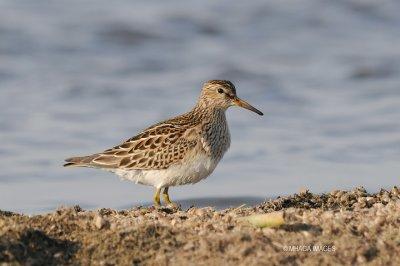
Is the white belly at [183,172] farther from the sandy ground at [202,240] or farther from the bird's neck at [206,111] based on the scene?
the sandy ground at [202,240]

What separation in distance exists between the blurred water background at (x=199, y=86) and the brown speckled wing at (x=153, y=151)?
106 cm

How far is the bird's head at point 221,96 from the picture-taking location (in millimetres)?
11555

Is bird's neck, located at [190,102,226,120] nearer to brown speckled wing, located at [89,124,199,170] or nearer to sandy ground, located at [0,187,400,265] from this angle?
brown speckled wing, located at [89,124,199,170]

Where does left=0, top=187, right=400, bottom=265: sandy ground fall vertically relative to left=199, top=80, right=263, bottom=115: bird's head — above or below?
below

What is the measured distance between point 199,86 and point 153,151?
6019 mm

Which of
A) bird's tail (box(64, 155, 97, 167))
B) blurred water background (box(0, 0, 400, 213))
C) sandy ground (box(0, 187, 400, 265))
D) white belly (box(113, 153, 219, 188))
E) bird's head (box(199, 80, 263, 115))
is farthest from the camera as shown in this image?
blurred water background (box(0, 0, 400, 213))

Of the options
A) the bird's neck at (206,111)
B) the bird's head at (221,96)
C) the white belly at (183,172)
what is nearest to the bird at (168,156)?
the white belly at (183,172)

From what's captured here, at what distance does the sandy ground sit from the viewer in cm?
653

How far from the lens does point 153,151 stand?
10648 millimetres

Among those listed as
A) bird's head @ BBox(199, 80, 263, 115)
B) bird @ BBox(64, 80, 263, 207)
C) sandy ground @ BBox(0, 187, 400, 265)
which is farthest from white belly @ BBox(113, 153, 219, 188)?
sandy ground @ BBox(0, 187, 400, 265)

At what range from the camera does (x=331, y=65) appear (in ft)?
60.0

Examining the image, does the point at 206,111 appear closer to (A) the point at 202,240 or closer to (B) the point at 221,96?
(B) the point at 221,96

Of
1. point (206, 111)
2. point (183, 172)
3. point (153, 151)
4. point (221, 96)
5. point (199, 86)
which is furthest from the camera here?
point (199, 86)

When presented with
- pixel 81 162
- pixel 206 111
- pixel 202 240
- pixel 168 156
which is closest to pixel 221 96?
pixel 206 111
